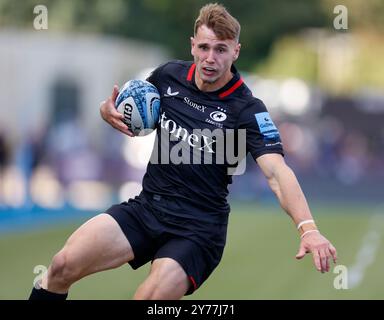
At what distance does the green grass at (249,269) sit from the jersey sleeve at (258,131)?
4727mm

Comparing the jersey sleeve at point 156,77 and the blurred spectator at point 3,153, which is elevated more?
the jersey sleeve at point 156,77

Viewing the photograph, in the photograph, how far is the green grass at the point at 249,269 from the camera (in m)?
13.3

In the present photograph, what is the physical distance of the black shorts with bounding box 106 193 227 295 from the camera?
26.0 ft

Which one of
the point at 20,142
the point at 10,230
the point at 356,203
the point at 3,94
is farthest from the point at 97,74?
the point at 10,230

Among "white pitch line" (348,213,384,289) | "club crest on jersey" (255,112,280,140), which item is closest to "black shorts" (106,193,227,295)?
"club crest on jersey" (255,112,280,140)

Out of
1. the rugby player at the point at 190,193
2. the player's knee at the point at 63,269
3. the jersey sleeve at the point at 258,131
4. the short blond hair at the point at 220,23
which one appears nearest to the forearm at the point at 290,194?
the rugby player at the point at 190,193

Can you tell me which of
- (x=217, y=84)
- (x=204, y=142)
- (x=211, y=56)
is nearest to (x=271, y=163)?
(x=204, y=142)

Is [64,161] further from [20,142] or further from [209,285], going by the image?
[209,285]

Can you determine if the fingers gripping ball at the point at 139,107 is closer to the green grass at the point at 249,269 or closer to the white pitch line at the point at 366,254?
the green grass at the point at 249,269

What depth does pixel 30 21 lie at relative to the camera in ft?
174

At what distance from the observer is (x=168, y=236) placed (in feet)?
26.4

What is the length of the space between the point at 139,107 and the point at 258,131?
109 cm

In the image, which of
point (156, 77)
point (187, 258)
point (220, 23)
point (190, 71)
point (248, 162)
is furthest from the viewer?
point (248, 162)

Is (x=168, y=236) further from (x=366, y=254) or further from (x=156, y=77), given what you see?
(x=366, y=254)
